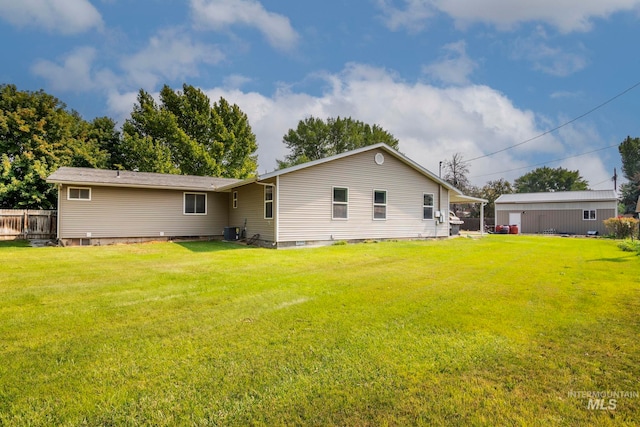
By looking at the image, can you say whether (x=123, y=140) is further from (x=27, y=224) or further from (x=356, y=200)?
(x=356, y=200)

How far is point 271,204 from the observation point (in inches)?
505

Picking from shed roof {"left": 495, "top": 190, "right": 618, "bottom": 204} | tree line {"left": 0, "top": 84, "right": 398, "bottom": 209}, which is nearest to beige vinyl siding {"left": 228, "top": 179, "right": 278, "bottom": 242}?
tree line {"left": 0, "top": 84, "right": 398, "bottom": 209}

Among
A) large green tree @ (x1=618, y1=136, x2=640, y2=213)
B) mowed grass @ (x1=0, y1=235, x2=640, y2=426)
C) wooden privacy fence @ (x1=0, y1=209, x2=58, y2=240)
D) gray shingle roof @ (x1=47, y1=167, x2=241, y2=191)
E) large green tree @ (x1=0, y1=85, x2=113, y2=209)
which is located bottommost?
mowed grass @ (x1=0, y1=235, x2=640, y2=426)

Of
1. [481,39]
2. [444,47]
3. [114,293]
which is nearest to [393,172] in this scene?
[444,47]

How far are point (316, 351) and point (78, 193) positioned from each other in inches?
576

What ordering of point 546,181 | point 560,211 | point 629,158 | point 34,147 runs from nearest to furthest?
1. point 34,147
2. point 560,211
3. point 629,158
4. point 546,181

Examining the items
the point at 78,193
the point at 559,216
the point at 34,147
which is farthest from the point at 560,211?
the point at 34,147

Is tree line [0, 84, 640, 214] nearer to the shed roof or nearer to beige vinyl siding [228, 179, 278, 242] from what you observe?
the shed roof

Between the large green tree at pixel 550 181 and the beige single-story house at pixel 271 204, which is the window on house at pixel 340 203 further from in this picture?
the large green tree at pixel 550 181

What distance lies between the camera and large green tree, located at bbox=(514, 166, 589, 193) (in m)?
52.9

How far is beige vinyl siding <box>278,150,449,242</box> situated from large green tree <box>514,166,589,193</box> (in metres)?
49.5

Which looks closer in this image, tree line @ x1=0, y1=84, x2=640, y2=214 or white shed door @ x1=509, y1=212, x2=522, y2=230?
tree line @ x1=0, y1=84, x2=640, y2=214

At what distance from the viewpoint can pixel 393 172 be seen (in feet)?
49.6

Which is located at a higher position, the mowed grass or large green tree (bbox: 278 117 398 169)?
large green tree (bbox: 278 117 398 169)
